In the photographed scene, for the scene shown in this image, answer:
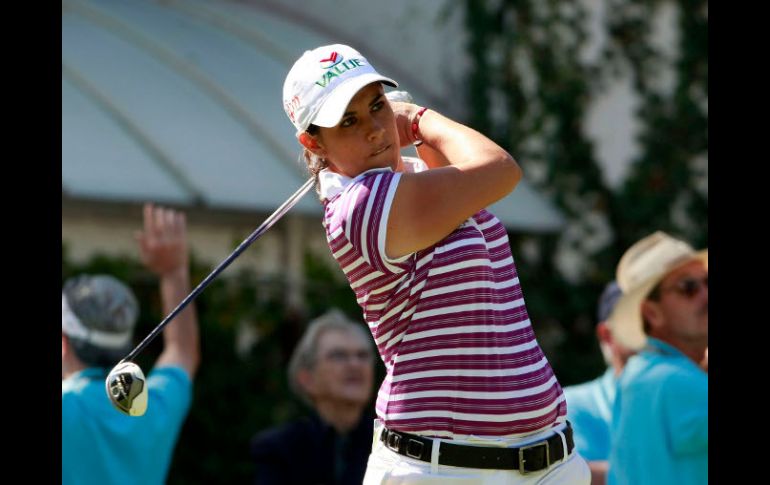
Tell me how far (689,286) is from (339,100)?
225 cm

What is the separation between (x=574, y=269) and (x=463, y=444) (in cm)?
699

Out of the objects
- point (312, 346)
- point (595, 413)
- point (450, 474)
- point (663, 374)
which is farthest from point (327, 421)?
point (450, 474)

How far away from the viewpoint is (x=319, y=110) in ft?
9.68

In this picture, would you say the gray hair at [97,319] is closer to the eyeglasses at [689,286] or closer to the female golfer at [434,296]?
the female golfer at [434,296]

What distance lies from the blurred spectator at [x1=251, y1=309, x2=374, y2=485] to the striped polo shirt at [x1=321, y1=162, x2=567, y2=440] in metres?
2.79

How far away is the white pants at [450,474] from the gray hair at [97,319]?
1779 mm

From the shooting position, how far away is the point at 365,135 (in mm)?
2980

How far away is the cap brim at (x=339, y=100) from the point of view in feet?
9.51

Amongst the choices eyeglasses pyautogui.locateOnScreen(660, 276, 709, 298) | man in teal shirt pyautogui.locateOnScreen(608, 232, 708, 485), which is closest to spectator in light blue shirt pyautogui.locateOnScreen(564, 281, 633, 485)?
man in teal shirt pyautogui.locateOnScreen(608, 232, 708, 485)

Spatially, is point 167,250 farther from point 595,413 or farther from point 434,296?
point 595,413

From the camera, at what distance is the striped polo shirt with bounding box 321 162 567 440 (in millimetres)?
2875

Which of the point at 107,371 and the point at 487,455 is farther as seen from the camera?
the point at 107,371

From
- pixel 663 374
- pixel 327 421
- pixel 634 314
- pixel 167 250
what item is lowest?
pixel 327 421

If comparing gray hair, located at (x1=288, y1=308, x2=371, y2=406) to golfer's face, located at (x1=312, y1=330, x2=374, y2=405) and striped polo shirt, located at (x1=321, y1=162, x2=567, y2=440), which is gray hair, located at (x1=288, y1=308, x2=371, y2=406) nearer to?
golfer's face, located at (x1=312, y1=330, x2=374, y2=405)
